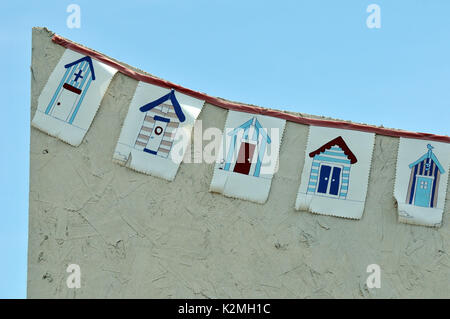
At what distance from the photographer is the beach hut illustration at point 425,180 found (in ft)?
Result: 27.9

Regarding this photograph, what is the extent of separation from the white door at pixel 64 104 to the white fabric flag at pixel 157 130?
1.96 feet

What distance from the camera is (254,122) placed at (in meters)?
8.73

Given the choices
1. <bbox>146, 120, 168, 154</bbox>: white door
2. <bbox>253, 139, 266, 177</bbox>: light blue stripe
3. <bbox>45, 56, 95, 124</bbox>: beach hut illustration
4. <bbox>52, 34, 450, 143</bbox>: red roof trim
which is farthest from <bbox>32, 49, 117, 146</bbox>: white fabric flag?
<bbox>253, 139, 266, 177</bbox>: light blue stripe

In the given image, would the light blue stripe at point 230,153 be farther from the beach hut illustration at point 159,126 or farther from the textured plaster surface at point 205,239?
the beach hut illustration at point 159,126

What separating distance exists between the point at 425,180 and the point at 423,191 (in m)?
0.11

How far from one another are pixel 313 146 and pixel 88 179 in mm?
2293

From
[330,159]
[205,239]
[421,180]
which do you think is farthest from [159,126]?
[421,180]

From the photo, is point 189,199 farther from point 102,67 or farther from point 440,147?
point 440,147

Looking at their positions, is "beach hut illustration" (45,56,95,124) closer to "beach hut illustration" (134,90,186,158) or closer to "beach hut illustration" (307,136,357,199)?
→ "beach hut illustration" (134,90,186,158)

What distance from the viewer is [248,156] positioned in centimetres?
862

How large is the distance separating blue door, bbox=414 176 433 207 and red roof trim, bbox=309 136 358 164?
674 mm

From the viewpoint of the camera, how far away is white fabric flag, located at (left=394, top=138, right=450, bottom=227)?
8.48m

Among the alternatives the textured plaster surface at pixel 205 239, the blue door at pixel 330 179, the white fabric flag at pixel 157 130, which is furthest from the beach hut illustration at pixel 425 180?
the white fabric flag at pixel 157 130
